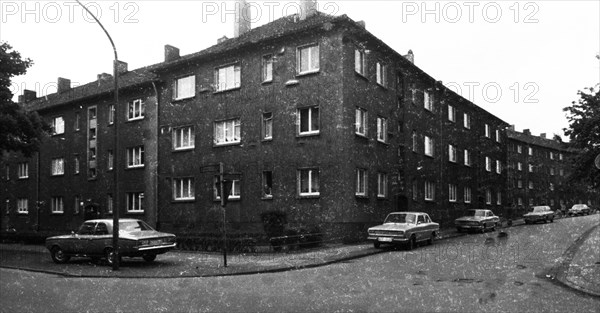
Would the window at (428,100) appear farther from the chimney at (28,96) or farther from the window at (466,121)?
the chimney at (28,96)

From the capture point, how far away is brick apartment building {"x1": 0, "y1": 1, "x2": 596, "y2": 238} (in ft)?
79.9

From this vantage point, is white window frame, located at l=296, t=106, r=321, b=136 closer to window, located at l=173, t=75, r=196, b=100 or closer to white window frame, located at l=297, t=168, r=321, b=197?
white window frame, located at l=297, t=168, r=321, b=197

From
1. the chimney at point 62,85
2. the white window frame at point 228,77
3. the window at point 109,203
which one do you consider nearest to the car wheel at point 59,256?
the white window frame at point 228,77

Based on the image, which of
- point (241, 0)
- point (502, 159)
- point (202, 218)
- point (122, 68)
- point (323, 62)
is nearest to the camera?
point (323, 62)

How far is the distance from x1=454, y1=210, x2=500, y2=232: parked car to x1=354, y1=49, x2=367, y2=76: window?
37.7 feet

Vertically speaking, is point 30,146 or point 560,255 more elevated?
point 30,146

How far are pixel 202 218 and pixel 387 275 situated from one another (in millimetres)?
17239

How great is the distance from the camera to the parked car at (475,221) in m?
31.2

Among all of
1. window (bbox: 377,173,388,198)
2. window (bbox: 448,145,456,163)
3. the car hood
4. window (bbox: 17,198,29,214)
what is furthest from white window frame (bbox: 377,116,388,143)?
window (bbox: 17,198,29,214)

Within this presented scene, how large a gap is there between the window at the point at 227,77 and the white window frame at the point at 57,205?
16.5m

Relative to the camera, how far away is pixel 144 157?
32281 mm

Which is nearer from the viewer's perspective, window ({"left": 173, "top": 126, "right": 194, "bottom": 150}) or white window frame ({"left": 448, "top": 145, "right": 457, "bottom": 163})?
window ({"left": 173, "top": 126, "right": 194, "bottom": 150})

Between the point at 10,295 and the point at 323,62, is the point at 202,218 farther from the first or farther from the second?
the point at 10,295

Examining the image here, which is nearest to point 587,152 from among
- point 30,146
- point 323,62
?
point 323,62
